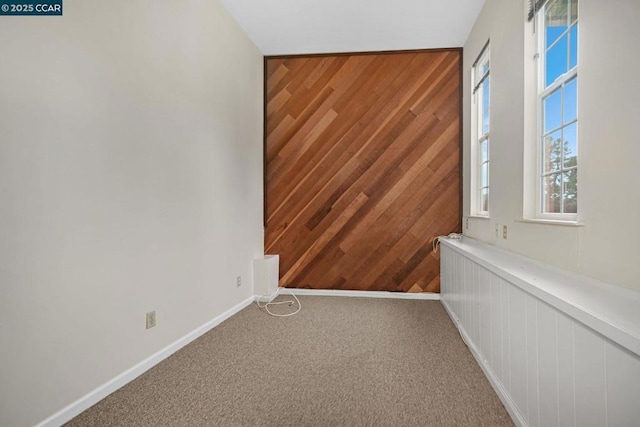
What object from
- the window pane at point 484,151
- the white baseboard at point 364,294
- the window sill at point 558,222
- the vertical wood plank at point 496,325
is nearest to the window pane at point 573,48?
the window sill at point 558,222

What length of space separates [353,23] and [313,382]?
3226 millimetres

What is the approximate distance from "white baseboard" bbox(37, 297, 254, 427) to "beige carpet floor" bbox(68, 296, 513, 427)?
0.03 metres

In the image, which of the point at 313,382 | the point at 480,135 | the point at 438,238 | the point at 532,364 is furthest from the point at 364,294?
the point at 532,364

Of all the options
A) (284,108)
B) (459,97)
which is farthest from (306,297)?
(459,97)

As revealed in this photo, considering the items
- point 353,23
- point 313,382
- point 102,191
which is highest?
point 353,23

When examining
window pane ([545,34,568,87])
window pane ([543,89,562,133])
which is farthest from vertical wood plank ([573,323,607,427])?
window pane ([545,34,568,87])

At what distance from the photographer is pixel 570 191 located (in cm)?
159

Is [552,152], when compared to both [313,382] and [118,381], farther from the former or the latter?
[118,381]

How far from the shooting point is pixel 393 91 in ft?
11.9

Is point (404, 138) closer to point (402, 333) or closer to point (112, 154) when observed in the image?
point (402, 333)

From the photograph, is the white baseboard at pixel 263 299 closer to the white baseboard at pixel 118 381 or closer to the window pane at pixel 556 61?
the white baseboard at pixel 118 381

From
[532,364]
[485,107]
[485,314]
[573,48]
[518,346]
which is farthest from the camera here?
[485,107]

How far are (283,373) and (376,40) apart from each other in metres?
3.40

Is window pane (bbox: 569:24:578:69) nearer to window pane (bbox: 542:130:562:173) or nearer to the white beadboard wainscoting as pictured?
window pane (bbox: 542:130:562:173)
